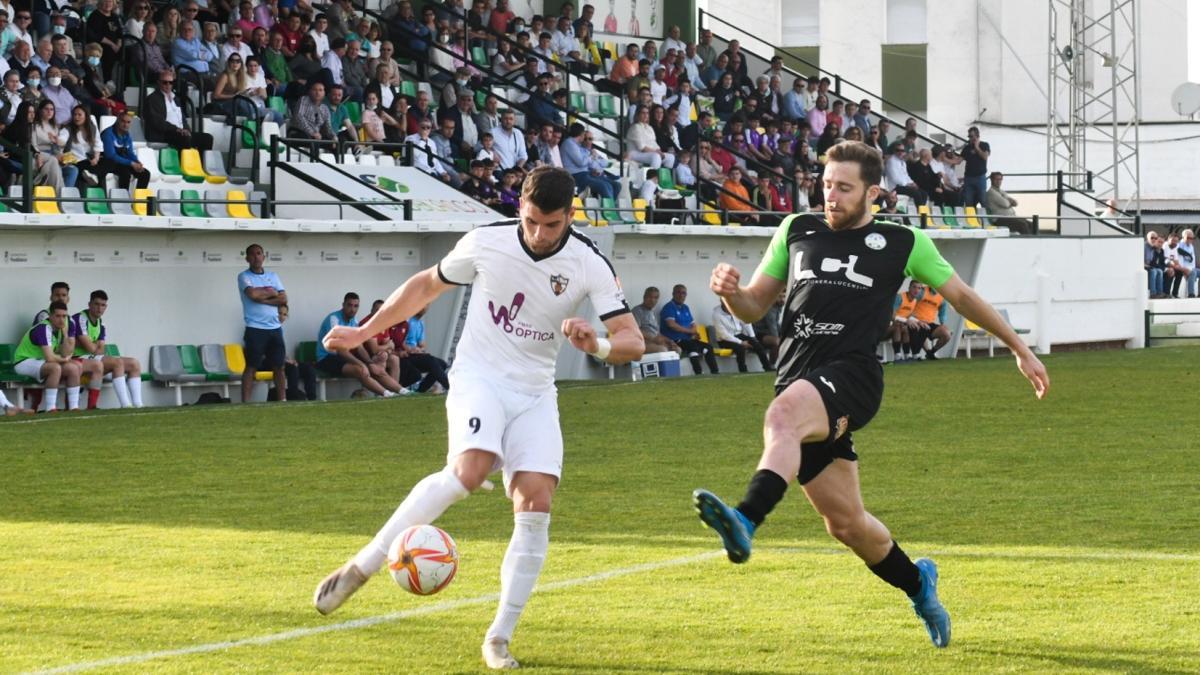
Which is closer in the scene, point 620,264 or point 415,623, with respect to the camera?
point 415,623

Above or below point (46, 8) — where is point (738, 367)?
below

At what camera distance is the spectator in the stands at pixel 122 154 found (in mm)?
20547

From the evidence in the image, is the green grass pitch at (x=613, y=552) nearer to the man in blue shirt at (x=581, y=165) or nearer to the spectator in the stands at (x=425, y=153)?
the spectator in the stands at (x=425, y=153)

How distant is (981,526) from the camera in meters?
10.3

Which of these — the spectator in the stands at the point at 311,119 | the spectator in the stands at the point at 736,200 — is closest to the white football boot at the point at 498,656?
the spectator in the stands at the point at 311,119

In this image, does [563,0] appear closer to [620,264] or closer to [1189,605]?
[620,264]

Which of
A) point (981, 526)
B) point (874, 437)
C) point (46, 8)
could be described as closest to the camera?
point (981, 526)

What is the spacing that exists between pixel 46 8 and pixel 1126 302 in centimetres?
2143

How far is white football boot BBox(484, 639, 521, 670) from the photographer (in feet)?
20.8

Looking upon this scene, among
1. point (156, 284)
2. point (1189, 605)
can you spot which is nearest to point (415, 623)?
point (1189, 605)

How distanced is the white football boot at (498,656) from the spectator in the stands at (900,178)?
28681mm

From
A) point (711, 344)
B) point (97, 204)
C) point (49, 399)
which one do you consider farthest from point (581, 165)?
point (49, 399)

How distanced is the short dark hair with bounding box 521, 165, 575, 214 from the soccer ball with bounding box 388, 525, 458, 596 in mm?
1165

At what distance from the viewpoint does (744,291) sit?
681cm
